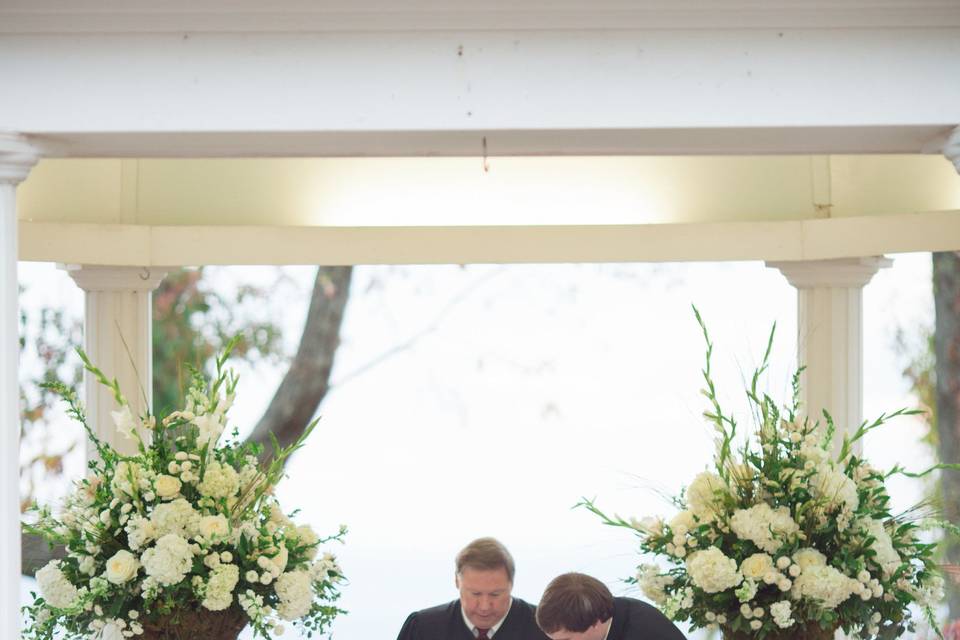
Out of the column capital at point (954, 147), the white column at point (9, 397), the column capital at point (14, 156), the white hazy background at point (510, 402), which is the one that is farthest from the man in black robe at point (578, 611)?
the white hazy background at point (510, 402)

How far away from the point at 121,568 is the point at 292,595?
2.05 feet

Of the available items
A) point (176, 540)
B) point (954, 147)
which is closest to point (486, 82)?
point (954, 147)

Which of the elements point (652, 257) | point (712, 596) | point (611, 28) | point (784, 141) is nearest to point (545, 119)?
point (611, 28)

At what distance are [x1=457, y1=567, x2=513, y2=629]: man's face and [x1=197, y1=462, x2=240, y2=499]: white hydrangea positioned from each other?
54.6 inches

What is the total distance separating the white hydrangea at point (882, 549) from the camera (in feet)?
15.9

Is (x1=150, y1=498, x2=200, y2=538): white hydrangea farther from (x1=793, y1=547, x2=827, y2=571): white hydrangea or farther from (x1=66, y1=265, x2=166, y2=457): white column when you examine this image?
(x1=66, y1=265, x2=166, y2=457): white column

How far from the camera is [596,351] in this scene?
13.4 m

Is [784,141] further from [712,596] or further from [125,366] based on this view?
[125,366]

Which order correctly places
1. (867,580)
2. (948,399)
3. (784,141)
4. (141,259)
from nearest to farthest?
(867,580), (784,141), (141,259), (948,399)

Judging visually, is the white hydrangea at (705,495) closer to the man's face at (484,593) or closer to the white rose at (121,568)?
the man's face at (484,593)

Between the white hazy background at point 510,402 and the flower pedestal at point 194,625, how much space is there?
7830mm

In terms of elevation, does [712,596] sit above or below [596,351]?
below

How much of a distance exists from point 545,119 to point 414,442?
340 inches

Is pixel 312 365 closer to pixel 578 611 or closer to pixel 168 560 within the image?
pixel 578 611
